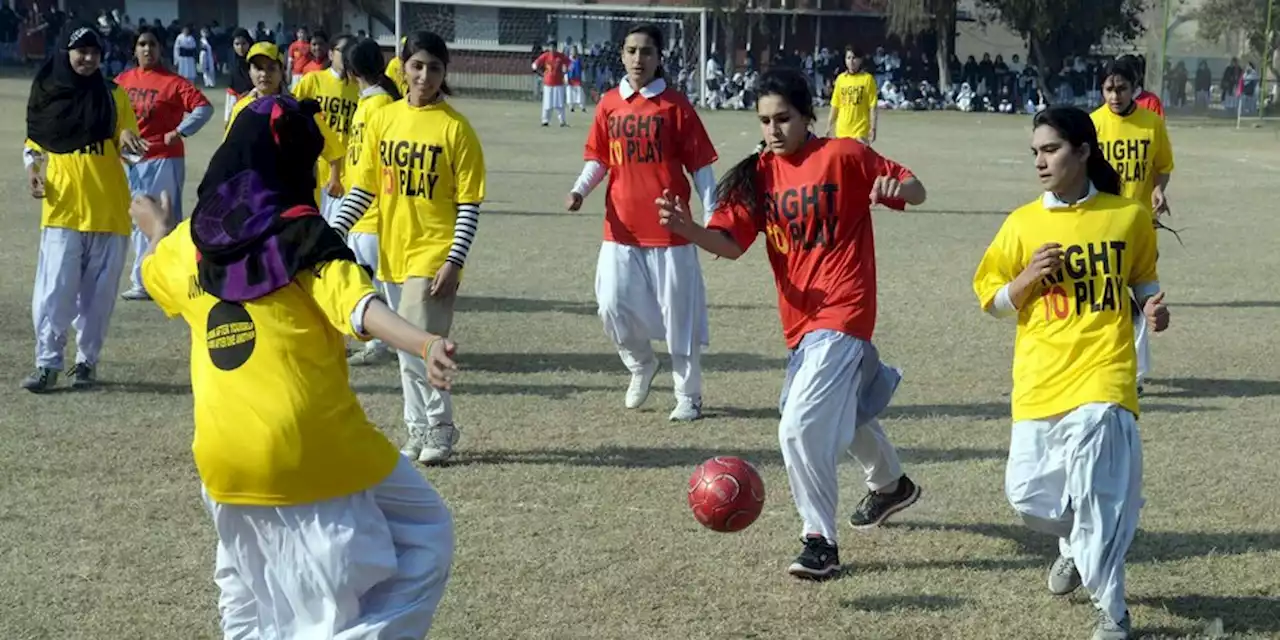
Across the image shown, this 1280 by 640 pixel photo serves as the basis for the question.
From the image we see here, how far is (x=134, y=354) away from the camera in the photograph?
1100 cm

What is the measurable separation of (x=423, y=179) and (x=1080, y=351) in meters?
3.72

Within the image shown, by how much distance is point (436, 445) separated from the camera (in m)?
8.26

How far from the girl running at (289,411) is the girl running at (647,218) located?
515cm

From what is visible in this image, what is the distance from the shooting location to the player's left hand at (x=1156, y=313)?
5.70 metres

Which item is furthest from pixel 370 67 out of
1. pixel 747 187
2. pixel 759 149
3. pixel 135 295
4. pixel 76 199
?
pixel 747 187

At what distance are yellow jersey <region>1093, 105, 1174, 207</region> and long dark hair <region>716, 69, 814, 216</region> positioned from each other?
4.88m

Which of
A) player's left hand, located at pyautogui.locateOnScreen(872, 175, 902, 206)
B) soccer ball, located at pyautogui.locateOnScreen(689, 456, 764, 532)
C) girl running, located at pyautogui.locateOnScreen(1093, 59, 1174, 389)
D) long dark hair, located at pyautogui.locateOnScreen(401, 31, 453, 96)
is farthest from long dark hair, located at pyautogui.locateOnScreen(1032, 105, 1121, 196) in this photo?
girl running, located at pyautogui.locateOnScreen(1093, 59, 1174, 389)

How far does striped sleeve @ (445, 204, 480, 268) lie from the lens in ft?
25.9

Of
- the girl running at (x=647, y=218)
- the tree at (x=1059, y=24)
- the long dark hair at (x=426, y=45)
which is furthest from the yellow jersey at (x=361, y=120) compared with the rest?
the tree at (x=1059, y=24)

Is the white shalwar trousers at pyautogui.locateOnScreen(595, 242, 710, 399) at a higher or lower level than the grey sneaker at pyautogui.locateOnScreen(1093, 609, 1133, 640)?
higher

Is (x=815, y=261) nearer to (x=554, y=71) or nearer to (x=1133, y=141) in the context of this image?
(x=1133, y=141)

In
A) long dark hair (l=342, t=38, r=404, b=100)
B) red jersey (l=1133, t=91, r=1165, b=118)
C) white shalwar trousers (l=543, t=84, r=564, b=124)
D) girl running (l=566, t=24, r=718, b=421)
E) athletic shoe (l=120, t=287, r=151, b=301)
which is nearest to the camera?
girl running (l=566, t=24, r=718, b=421)

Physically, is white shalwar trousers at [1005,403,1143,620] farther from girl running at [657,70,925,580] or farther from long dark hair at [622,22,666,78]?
long dark hair at [622,22,666,78]

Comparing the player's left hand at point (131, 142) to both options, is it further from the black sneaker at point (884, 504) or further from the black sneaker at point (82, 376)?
the black sneaker at point (884, 504)
